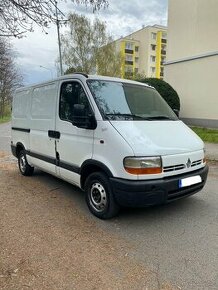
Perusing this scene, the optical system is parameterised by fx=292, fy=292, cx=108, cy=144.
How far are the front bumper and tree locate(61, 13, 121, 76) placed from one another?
29602 mm

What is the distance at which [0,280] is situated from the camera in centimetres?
288

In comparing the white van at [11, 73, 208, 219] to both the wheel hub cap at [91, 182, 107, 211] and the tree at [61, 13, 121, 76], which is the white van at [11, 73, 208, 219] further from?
the tree at [61, 13, 121, 76]

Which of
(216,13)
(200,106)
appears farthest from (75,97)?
(216,13)

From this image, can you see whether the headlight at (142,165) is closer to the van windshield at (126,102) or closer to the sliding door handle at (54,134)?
the van windshield at (126,102)

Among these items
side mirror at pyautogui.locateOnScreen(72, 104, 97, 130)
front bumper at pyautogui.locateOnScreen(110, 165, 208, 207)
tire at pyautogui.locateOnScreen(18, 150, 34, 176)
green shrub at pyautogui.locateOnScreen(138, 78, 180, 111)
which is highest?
green shrub at pyautogui.locateOnScreen(138, 78, 180, 111)

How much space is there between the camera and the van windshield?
14.6 feet

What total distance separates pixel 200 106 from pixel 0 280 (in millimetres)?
15585

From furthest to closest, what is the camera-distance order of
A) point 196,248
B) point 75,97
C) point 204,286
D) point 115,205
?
point 75,97 → point 115,205 → point 196,248 → point 204,286

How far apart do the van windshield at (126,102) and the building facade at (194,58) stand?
1162 cm

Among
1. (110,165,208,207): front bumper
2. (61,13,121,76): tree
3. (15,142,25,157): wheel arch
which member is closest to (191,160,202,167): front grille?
(110,165,208,207): front bumper

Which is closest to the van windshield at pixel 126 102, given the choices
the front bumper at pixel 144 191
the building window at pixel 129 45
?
the front bumper at pixel 144 191

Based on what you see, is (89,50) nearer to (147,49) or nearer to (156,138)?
(156,138)

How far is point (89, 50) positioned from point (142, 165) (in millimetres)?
31486

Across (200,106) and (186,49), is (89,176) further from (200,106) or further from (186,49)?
(186,49)
